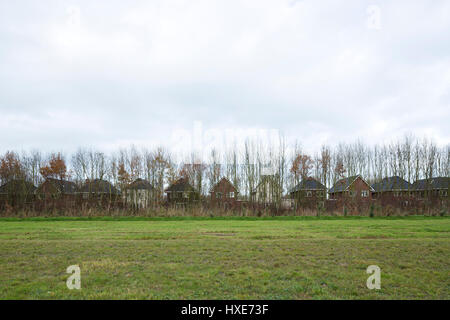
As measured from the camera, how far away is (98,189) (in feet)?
130

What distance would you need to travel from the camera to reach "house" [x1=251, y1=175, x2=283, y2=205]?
1347 inches

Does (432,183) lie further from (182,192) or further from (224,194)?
(182,192)

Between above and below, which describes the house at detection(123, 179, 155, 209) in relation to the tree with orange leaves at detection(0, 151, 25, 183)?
below

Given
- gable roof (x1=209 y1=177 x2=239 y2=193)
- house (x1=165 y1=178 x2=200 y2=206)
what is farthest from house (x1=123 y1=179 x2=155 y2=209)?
gable roof (x1=209 y1=177 x2=239 y2=193)

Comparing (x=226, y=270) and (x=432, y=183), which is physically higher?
(x=432, y=183)

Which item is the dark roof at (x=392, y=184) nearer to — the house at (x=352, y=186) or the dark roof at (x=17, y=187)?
the house at (x=352, y=186)

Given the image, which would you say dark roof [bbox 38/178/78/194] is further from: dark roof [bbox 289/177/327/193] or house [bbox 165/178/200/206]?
dark roof [bbox 289/177/327/193]

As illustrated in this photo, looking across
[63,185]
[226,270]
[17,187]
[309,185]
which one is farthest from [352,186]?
[17,187]

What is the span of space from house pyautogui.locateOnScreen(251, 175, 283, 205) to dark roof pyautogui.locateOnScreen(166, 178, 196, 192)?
9571mm

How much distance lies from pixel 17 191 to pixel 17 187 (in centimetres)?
68

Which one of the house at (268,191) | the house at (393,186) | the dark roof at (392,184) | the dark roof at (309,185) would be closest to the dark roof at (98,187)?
the house at (268,191)

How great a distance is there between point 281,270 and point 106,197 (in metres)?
32.5

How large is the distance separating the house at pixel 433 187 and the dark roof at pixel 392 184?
3.79 ft
